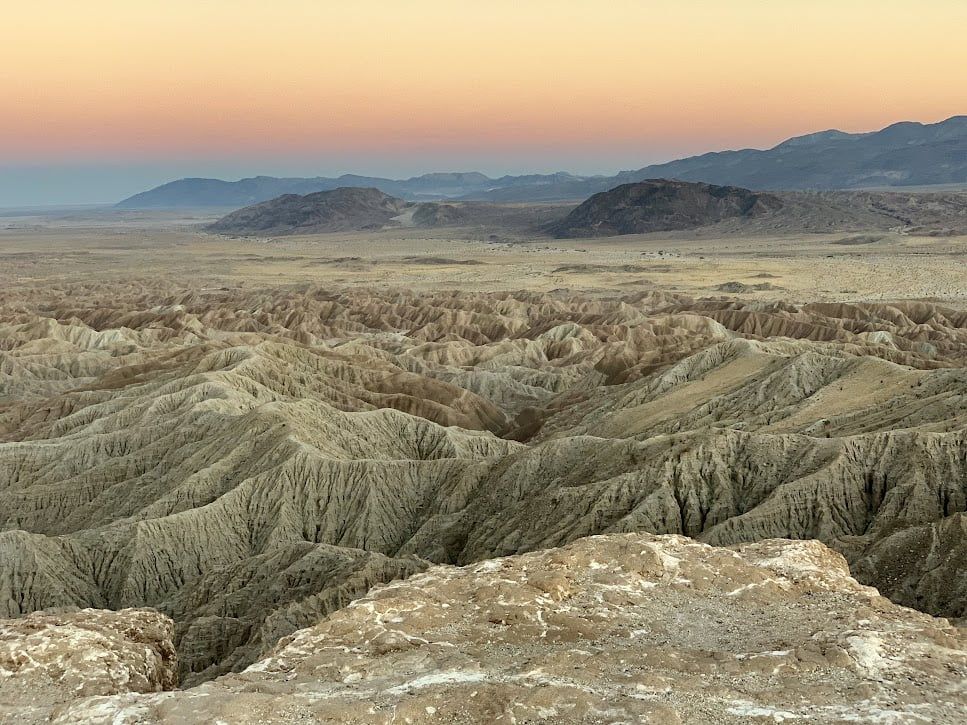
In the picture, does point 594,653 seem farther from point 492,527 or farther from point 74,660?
point 492,527

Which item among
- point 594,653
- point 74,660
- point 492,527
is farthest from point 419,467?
point 594,653

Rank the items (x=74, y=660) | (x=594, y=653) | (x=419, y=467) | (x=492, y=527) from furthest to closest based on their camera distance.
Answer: (x=419, y=467) < (x=492, y=527) < (x=74, y=660) < (x=594, y=653)

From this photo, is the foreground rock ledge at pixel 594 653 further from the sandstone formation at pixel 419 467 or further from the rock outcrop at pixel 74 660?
the sandstone formation at pixel 419 467

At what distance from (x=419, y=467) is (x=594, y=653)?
1228 inches

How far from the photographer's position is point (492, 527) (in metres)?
42.6

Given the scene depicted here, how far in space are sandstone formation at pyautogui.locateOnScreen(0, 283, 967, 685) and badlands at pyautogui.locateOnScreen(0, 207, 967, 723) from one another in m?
0.18

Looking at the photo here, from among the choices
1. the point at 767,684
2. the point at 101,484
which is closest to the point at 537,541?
the point at 767,684

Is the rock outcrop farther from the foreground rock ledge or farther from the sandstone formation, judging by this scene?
the sandstone formation

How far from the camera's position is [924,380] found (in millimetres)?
47625

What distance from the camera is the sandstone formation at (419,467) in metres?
35.0

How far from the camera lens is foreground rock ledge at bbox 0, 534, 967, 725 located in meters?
17.3

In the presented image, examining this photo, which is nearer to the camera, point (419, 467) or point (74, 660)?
point (74, 660)

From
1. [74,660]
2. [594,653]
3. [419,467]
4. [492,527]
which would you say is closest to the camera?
[594,653]

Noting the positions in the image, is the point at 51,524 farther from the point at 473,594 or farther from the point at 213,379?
the point at 473,594
